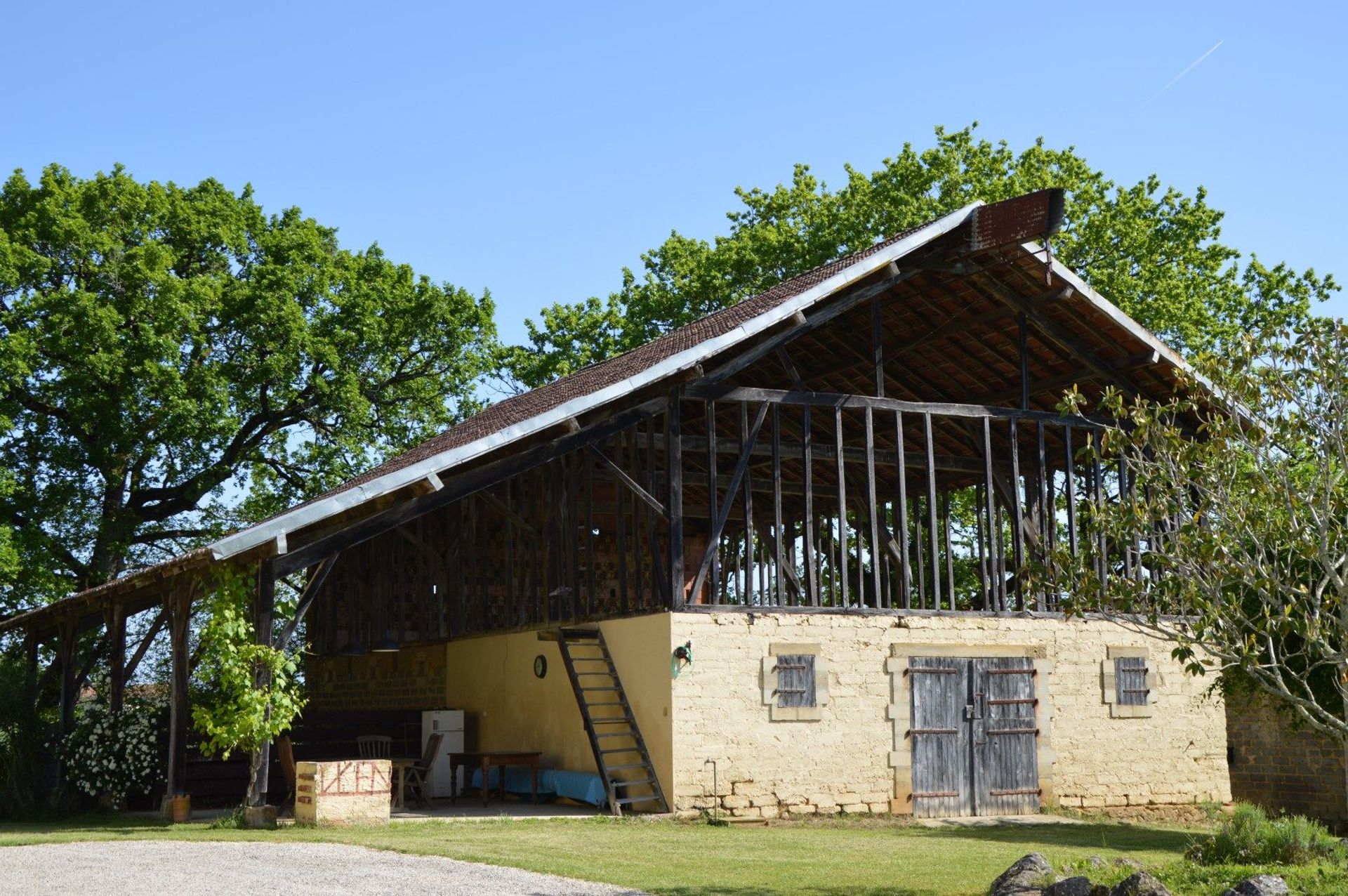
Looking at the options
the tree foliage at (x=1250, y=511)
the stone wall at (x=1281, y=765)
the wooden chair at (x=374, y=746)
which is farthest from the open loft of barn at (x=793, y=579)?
the tree foliage at (x=1250, y=511)

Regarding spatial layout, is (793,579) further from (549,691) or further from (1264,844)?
→ (1264,844)

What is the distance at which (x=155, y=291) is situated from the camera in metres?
22.4

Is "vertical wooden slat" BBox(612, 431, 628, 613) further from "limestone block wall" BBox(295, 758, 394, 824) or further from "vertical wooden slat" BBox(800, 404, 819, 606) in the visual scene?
"limestone block wall" BBox(295, 758, 394, 824)

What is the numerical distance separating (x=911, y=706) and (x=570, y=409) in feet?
17.2

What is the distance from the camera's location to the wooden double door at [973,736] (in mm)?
15422

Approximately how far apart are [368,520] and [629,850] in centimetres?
446

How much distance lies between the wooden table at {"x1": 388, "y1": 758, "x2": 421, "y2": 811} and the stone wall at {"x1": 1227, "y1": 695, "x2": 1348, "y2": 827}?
32.7 ft

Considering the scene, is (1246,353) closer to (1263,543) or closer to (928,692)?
(1263,543)

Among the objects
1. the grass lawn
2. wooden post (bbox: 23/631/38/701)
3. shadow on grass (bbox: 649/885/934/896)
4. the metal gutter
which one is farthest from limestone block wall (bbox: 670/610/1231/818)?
wooden post (bbox: 23/631/38/701)

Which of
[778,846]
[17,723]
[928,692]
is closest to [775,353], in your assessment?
[928,692]

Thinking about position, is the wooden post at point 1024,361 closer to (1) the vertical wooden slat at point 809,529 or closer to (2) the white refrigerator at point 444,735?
(1) the vertical wooden slat at point 809,529

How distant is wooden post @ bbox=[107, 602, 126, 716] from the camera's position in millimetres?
16812

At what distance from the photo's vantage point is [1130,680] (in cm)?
1675

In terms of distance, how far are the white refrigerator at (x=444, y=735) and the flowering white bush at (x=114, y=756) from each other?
327 centimetres
